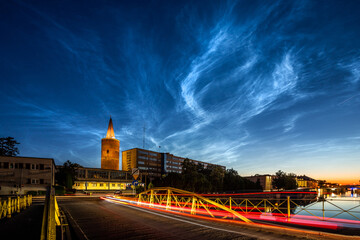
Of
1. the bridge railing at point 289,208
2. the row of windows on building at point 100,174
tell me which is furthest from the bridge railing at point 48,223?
the row of windows on building at point 100,174

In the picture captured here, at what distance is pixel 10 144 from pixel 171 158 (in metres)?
94.6

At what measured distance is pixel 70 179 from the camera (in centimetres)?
6606

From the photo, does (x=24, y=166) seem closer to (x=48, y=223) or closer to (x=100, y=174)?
(x=100, y=174)

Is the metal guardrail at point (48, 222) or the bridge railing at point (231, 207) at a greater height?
the metal guardrail at point (48, 222)

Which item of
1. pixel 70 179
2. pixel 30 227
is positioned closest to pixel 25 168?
pixel 70 179

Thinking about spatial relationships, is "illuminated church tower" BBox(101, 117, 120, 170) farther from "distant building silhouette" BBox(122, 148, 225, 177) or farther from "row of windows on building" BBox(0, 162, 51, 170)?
"row of windows on building" BBox(0, 162, 51, 170)

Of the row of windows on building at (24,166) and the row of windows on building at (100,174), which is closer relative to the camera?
the row of windows on building at (24,166)

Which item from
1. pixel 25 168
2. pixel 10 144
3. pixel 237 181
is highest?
pixel 10 144

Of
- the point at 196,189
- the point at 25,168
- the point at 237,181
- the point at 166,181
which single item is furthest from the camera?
the point at 237,181

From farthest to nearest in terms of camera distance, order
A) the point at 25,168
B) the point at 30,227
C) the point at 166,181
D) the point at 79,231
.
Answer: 1. the point at 166,181
2. the point at 25,168
3. the point at 30,227
4. the point at 79,231

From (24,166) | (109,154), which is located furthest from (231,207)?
(109,154)

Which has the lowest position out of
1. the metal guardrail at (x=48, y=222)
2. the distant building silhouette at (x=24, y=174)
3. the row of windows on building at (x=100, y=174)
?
the row of windows on building at (x=100, y=174)

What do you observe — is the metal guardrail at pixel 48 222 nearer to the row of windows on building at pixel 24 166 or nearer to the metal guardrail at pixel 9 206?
the metal guardrail at pixel 9 206

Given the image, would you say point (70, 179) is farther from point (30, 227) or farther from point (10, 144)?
point (30, 227)
